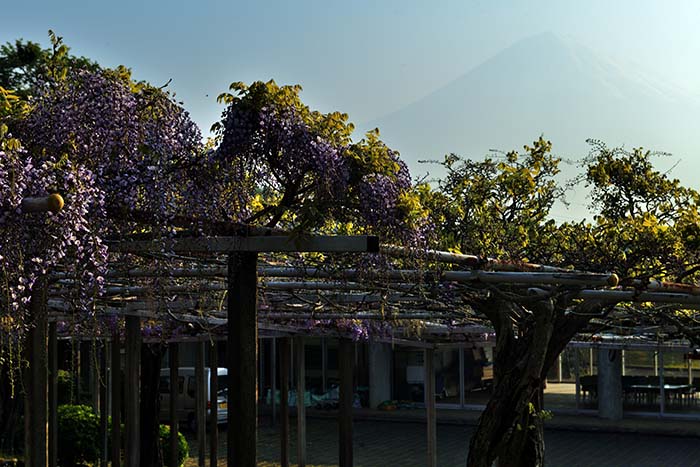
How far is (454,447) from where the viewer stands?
61.4ft

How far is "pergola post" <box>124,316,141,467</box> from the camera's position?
983 cm

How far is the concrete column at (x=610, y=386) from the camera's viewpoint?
2309 centimetres

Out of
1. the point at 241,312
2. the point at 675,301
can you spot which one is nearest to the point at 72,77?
the point at 241,312

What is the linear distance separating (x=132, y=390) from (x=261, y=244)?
224 inches

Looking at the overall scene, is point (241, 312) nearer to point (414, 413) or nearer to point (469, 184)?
point (469, 184)

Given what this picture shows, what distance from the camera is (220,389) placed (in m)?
22.1

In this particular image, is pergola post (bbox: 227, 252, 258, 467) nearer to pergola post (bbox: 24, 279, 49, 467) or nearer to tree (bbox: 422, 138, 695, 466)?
pergola post (bbox: 24, 279, 49, 467)

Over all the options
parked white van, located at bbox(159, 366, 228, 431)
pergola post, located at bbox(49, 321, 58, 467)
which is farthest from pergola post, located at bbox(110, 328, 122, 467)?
parked white van, located at bbox(159, 366, 228, 431)

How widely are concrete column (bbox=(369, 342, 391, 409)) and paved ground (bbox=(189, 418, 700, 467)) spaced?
9.36 ft

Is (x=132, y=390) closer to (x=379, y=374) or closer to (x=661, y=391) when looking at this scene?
(x=379, y=374)

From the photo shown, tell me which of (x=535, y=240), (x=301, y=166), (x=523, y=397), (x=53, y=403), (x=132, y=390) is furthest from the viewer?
(x=53, y=403)

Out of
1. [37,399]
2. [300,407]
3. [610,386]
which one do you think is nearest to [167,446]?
[300,407]

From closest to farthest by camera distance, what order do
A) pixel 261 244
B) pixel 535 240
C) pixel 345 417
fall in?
1. pixel 261 244
2. pixel 535 240
3. pixel 345 417

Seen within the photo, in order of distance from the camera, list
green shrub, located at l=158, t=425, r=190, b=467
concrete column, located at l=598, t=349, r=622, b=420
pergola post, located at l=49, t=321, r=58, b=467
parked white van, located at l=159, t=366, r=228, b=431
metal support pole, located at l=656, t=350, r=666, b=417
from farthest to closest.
Answer: metal support pole, located at l=656, t=350, r=666, b=417 < concrete column, located at l=598, t=349, r=622, b=420 < parked white van, located at l=159, t=366, r=228, b=431 < green shrub, located at l=158, t=425, r=190, b=467 < pergola post, located at l=49, t=321, r=58, b=467
